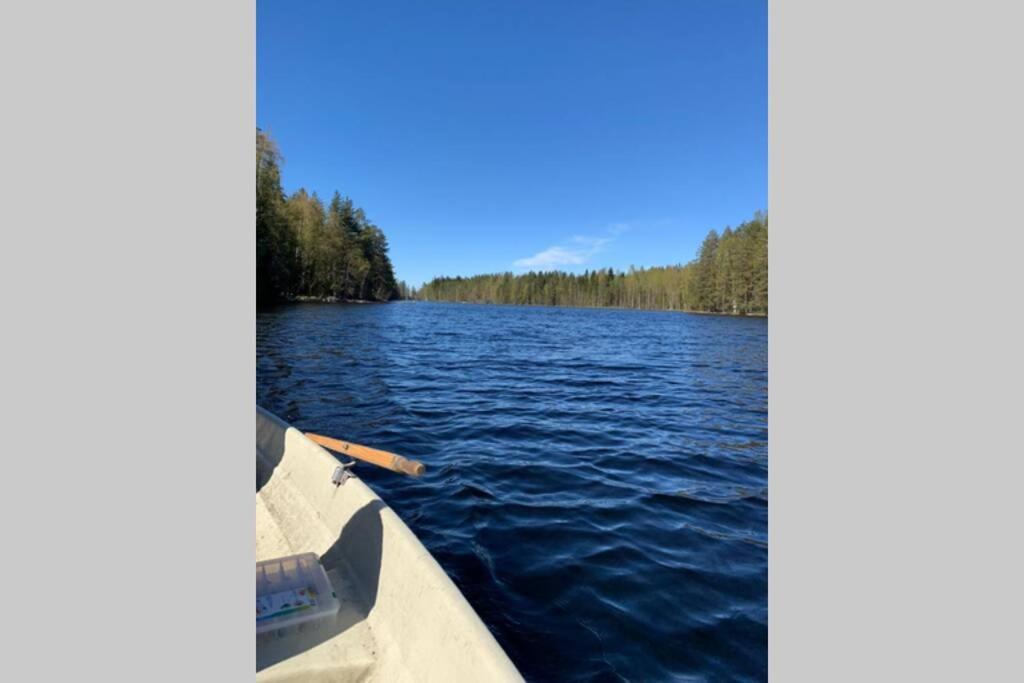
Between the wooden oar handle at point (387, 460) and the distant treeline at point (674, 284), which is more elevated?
the distant treeline at point (674, 284)

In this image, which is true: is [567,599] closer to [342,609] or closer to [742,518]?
[342,609]

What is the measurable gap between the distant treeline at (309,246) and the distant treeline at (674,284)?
49.3 meters

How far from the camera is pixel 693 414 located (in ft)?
41.1

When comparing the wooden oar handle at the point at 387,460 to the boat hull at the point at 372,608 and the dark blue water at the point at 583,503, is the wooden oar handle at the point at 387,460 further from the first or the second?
the dark blue water at the point at 583,503

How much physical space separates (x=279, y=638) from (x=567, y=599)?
8.09 feet

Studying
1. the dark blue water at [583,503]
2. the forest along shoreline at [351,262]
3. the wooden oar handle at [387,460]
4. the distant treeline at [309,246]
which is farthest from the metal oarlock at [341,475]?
the distant treeline at [309,246]

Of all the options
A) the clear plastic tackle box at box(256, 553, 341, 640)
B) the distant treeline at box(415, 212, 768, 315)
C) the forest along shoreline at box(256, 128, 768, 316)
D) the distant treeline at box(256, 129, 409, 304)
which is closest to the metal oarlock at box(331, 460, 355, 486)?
the clear plastic tackle box at box(256, 553, 341, 640)

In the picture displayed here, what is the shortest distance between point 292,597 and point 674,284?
127 m

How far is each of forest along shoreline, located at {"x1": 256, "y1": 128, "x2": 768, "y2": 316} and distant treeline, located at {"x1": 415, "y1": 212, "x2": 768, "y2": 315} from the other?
220mm

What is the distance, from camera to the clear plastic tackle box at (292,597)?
3092 mm

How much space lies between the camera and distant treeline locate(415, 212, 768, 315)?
279 ft

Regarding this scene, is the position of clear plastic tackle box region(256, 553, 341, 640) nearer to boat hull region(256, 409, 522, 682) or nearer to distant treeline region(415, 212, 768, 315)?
boat hull region(256, 409, 522, 682)

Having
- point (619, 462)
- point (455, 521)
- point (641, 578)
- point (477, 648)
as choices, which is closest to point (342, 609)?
point (477, 648)

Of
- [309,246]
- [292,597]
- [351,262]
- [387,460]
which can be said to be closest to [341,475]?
[387,460]
